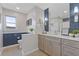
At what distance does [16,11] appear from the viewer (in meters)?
2.78

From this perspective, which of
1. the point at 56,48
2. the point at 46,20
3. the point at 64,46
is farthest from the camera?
the point at 46,20

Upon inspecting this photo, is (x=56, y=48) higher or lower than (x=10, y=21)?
lower

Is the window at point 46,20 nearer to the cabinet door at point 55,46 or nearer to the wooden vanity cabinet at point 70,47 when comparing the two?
the cabinet door at point 55,46

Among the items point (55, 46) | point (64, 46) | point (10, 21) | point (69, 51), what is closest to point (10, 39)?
point (10, 21)

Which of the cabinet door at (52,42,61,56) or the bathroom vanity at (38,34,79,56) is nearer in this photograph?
the bathroom vanity at (38,34,79,56)

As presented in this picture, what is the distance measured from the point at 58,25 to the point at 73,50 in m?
0.96

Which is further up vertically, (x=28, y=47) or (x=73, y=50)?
(x=73, y=50)

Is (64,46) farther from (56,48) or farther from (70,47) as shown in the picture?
(56,48)

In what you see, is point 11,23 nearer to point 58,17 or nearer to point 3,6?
point 3,6

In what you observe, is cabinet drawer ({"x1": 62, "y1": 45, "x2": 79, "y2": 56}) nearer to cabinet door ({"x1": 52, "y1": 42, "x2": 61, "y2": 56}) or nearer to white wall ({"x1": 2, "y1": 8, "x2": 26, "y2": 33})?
cabinet door ({"x1": 52, "y1": 42, "x2": 61, "y2": 56})

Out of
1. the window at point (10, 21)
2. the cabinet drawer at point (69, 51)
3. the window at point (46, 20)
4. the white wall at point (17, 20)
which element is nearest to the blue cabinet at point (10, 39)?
the white wall at point (17, 20)

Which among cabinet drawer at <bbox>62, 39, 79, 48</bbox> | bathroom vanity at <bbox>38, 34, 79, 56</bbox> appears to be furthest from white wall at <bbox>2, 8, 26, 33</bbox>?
cabinet drawer at <bbox>62, 39, 79, 48</bbox>

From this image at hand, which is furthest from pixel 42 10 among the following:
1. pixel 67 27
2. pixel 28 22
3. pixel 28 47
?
pixel 28 47

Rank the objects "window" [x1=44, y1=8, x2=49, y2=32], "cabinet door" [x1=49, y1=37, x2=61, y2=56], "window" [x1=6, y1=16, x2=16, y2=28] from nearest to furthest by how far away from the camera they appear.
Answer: "cabinet door" [x1=49, y1=37, x2=61, y2=56] < "window" [x1=6, y1=16, x2=16, y2=28] < "window" [x1=44, y1=8, x2=49, y2=32]
